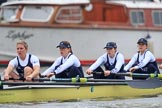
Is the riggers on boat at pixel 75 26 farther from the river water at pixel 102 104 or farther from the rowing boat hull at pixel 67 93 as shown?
the river water at pixel 102 104

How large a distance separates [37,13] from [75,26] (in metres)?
1.60

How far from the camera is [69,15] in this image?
23938 millimetres

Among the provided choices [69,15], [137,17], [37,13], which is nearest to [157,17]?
[137,17]

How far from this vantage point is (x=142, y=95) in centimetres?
1463

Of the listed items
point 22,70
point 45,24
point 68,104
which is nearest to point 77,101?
point 68,104

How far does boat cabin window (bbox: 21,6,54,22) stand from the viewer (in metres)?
23.7

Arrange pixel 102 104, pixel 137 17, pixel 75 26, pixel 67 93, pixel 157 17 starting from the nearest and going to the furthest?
pixel 102 104 < pixel 67 93 < pixel 75 26 < pixel 137 17 < pixel 157 17

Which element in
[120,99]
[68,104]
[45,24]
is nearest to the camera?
[68,104]

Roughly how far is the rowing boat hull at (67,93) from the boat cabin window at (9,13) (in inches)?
417

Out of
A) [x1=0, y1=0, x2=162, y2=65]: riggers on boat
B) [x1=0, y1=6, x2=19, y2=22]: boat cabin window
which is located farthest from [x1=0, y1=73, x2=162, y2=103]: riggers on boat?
[x1=0, y1=6, x2=19, y2=22]: boat cabin window

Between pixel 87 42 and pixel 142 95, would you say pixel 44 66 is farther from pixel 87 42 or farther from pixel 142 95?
pixel 142 95

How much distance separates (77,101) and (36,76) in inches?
43.3

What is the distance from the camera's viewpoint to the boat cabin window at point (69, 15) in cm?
2383

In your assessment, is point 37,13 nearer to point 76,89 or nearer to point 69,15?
point 69,15
